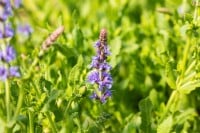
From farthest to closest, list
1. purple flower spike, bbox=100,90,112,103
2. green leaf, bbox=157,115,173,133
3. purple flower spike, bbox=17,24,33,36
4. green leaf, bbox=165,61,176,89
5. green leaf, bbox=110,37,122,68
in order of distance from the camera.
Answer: purple flower spike, bbox=17,24,33,36, green leaf, bbox=110,37,122,68, green leaf, bbox=165,61,176,89, green leaf, bbox=157,115,173,133, purple flower spike, bbox=100,90,112,103

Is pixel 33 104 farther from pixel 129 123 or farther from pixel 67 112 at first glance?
pixel 129 123

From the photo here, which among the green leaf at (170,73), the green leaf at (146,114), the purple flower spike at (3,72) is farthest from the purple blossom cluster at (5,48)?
the green leaf at (170,73)

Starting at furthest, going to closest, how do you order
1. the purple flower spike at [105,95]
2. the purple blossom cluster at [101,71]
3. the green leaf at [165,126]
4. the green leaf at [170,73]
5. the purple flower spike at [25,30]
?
the purple flower spike at [25,30], the green leaf at [170,73], the green leaf at [165,126], the purple flower spike at [105,95], the purple blossom cluster at [101,71]

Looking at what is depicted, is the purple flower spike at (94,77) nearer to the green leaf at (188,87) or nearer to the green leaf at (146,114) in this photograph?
the green leaf at (146,114)

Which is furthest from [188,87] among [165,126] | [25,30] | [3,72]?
[25,30]

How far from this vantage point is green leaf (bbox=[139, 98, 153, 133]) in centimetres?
259

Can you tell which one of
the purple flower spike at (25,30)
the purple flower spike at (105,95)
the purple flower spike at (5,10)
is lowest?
the purple flower spike at (105,95)

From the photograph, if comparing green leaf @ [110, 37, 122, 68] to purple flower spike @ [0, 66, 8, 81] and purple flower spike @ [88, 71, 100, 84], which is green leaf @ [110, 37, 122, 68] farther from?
purple flower spike @ [0, 66, 8, 81]

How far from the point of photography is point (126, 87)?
3301mm

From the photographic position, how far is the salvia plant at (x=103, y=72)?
7.36ft

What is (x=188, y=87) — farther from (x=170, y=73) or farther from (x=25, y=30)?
(x=25, y=30)

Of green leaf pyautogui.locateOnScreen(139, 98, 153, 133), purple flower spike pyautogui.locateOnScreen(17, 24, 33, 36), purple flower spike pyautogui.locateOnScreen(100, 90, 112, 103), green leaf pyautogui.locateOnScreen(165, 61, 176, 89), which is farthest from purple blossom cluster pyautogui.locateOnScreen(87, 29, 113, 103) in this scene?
purple flower spike pyautogui.locateOnScreen(17, 24, 33, 36)

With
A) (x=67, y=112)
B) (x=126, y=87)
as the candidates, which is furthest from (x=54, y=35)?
(x=126, y=87)

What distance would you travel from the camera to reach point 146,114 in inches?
103
